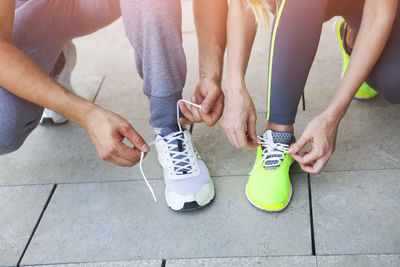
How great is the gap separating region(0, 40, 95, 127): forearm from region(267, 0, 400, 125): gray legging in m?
0.58

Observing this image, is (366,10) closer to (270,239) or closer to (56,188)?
(270,239)

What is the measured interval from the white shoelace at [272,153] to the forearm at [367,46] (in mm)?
222

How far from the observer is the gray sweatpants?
49.3 inches

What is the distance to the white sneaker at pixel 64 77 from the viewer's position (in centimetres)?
177

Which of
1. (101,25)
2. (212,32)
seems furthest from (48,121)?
(212,32)

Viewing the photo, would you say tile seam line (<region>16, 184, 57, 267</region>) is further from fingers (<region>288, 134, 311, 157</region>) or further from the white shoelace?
fingers (<region>288, 134, 311, 157</region>)

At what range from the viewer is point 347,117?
1.66 m

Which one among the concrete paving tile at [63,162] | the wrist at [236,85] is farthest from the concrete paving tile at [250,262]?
the wrist at [236,85]

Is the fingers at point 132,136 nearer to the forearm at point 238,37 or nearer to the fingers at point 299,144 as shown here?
the forearm at point 238,37

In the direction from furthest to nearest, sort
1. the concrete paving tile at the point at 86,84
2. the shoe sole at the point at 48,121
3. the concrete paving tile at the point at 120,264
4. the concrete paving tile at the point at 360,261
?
the concrete paving tile at the point at 86,84 < the shoe sole at the point at 48,121 < the concrete paving tile at the point at 120,264 < the concrete paving tile at the point at 360,261

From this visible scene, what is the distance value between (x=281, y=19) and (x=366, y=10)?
0.79 feet

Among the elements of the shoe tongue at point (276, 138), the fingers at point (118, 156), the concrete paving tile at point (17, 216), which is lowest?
the concrete paving tile at point (17, 216)

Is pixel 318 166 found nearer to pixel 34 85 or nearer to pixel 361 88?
pixel 361 88

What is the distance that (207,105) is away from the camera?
1.33 m
